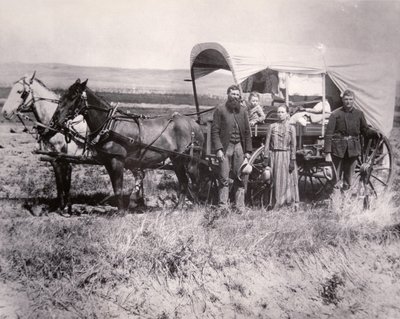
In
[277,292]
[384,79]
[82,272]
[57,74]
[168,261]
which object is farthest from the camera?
[57,74]

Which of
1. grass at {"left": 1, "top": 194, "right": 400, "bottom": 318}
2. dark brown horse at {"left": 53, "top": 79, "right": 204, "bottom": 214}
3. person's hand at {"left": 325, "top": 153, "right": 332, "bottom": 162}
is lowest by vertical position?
grass at {"left": 1, "top": 194, "right": 400, "bottom": 318}

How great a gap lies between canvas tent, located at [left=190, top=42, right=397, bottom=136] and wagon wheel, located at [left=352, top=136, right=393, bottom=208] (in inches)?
21.9

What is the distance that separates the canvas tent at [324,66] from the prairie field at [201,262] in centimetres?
211

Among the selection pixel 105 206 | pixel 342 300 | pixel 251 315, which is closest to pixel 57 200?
pixel 105 206

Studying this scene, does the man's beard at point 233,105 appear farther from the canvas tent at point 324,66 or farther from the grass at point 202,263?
the grass at point 202,263

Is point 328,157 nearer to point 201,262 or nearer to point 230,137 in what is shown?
point 230,137

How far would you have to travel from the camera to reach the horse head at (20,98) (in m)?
6.64

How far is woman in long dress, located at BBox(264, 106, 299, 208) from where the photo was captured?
6.65m

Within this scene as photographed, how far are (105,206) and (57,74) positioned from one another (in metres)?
7.37

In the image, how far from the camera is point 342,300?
217 inches

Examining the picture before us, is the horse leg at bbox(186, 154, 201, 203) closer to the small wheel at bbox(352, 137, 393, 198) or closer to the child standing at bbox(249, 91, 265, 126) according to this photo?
the child standing at bbox(249, 91, 265, 126)

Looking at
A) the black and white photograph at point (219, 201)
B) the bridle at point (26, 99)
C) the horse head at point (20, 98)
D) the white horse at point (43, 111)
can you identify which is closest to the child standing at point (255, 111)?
the black and white photograph at point (219, 201)

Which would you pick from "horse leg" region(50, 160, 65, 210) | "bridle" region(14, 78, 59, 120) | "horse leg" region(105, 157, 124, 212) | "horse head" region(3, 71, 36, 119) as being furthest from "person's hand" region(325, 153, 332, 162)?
"horse head" region(3, 71, 36, 119)

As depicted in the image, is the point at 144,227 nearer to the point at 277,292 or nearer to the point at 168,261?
the point at 168,261
